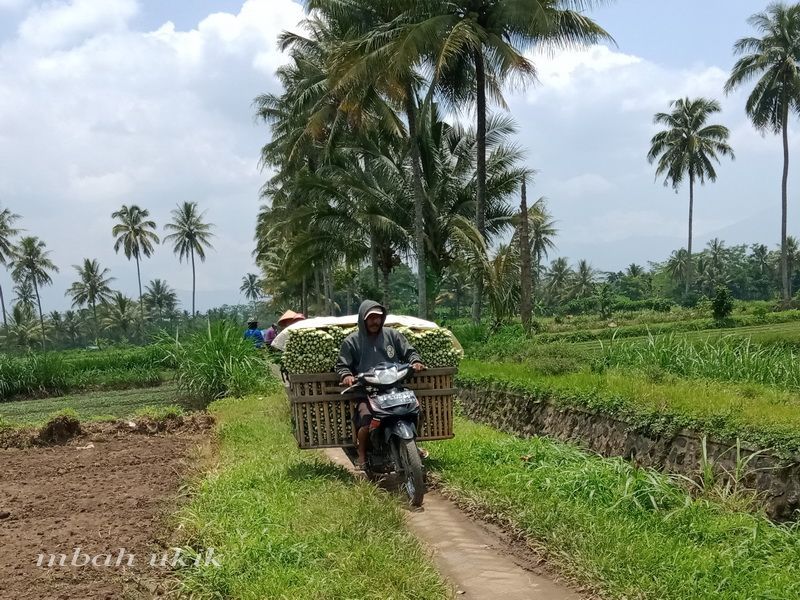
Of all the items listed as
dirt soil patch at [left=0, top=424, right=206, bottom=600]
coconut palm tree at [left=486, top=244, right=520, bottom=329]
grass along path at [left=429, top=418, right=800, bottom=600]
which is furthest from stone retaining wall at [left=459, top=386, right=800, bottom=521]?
coconut palm tree at [left=486, top=244, right=520, bottom=329]

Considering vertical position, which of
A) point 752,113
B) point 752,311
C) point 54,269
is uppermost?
point 752,113

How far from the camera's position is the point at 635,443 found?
633 centimetres

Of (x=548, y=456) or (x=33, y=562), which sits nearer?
(x=33, y=562)

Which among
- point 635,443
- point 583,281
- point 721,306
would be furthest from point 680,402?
point 583,281

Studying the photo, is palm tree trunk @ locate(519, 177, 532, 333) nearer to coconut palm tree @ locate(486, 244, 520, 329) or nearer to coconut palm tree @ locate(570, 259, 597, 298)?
coconut palm tree @ locate(486, 244, 520, 329)

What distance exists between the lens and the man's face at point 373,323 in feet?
19.8

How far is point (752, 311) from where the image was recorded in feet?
113

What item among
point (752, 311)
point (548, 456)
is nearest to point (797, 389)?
point (548, 456)

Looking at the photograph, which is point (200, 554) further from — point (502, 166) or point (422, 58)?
point (502, 166)

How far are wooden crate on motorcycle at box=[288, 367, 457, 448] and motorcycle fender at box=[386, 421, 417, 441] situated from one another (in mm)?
490

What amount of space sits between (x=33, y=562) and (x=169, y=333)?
12457 mm

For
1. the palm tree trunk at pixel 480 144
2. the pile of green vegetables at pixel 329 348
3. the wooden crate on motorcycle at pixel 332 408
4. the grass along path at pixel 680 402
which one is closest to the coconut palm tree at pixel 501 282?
the palm tree trunk at pixel 480 144

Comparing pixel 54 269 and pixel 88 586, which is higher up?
pixel 54 269

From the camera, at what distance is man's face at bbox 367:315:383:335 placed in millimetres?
6031
